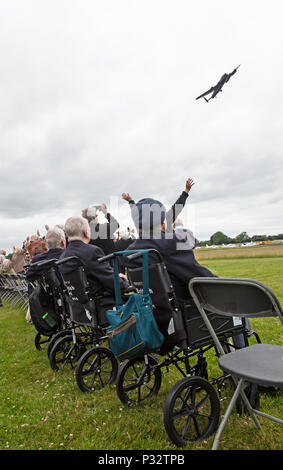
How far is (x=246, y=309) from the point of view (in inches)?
80.5

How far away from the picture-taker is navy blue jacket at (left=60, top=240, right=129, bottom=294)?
13.1ft

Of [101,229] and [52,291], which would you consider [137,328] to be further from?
[101,229]

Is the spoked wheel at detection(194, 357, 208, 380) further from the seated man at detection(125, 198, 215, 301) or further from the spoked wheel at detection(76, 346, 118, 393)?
the spoked wheel at detection(76, 346, 118, 393)

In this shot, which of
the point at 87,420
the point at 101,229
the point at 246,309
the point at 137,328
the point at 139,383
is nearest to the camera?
the point at 246,309

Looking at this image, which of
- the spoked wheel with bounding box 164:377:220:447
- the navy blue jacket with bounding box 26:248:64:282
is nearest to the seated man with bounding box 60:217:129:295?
the navy blue jacket with bounding box 26:248:64:282

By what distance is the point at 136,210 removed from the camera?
3195mm

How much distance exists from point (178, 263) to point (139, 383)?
1.33 metres

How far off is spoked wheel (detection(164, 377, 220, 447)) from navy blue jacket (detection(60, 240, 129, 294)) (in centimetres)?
174

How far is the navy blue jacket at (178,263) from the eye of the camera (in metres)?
2.87

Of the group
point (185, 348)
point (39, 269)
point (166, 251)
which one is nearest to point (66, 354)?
point (39, 269)

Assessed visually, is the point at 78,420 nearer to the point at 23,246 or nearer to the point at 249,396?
the point at 249,396

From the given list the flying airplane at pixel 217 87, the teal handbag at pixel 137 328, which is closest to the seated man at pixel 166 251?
the teal handbag at pixel 137 328

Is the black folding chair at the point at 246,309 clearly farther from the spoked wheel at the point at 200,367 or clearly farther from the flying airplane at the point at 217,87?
the flying airplane at the point at 217,87
